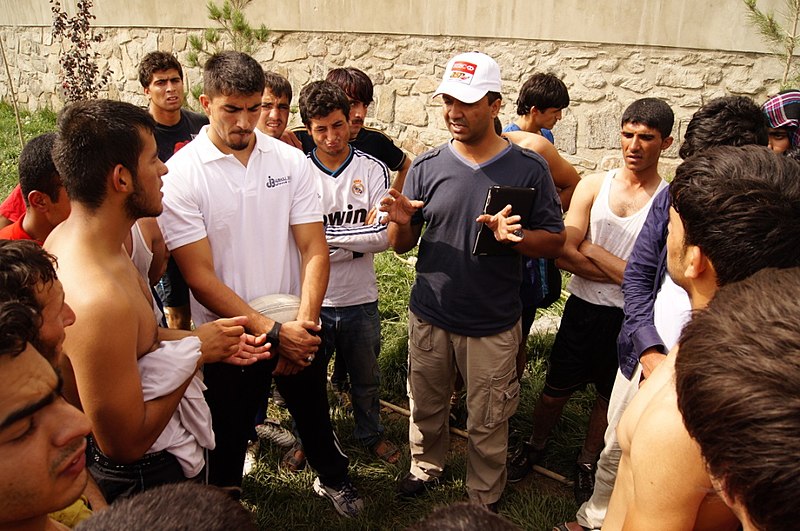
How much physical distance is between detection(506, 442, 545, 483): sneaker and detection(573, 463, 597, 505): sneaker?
27cm

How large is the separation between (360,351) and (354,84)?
194 cm

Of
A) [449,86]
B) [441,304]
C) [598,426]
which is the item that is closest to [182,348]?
[441,304]

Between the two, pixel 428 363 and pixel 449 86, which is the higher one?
pixel 449 86

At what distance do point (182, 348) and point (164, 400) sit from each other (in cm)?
20

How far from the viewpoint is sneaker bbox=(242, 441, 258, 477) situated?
350 cm

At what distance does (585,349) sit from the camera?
11.0 feet

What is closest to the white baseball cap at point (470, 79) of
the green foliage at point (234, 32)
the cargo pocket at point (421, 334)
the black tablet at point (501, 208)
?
the black tablet at point (501, 208)

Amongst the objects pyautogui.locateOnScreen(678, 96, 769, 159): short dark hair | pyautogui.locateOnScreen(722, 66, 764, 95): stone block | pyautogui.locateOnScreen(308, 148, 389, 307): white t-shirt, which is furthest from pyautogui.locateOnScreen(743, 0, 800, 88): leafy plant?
pyautogui.locateOnScreen(308, 148, 389, 307): white t-shirt

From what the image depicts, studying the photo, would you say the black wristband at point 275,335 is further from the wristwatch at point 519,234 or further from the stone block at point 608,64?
the stone block at point 608,64

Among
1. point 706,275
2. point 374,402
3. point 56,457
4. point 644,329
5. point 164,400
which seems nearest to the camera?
point 56,457

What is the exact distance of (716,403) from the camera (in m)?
Answer: 1.02

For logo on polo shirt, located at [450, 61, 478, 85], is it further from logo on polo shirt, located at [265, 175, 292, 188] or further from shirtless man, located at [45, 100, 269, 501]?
shirtless man, located at [45, 100, 269, 501]

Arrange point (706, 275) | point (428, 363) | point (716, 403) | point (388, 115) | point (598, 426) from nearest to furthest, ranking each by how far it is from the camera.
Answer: point (716, 403) → point (706, 275) → point (428, 363) → point (598, 426) → point (388, 115)

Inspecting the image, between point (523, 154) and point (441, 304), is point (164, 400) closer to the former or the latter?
point (441, 304)
